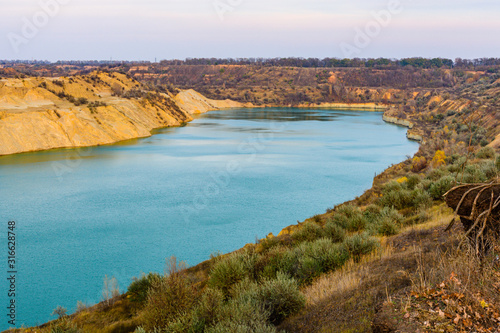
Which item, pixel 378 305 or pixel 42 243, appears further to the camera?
pixel 42 243

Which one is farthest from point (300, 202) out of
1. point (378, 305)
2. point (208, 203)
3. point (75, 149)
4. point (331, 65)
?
point (331, 65)

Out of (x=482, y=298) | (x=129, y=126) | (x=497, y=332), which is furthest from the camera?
(x=129, y=126)

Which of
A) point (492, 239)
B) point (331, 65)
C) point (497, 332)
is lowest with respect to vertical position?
point (497, 332)

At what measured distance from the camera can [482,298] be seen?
11.5ft

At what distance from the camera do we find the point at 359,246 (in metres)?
7.91

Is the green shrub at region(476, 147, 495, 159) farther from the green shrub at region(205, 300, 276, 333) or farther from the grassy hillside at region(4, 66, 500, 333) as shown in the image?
the green shrub at region(205, 300, 276, 333)

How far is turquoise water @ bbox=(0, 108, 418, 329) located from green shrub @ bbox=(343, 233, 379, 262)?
668cm

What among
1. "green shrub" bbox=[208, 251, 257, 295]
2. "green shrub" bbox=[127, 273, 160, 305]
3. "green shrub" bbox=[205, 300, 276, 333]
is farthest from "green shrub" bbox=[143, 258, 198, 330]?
"green shrub" bbox=[127, 273, 160, 305]

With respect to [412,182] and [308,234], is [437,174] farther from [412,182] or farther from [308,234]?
[308,234]

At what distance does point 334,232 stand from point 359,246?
2.17m

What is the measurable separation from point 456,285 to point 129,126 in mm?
44711

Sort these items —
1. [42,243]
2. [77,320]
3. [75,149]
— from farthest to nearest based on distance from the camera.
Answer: [75,149] → [42,243] → [77,320]

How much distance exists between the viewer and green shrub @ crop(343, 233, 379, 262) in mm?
7770

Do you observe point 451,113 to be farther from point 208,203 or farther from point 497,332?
point 497,332
